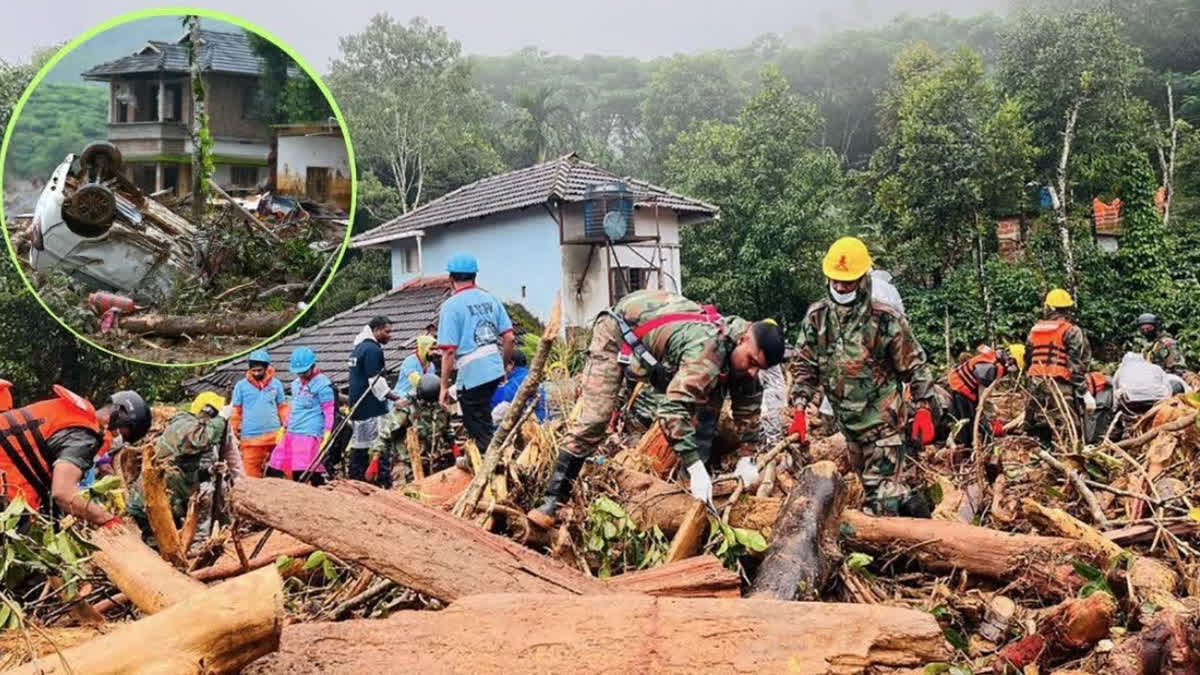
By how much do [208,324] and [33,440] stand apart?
1192mm

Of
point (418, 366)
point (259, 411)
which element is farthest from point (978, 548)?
point (259, 411)

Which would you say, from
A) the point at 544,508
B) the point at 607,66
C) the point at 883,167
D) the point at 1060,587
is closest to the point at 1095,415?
the point at 1060,587

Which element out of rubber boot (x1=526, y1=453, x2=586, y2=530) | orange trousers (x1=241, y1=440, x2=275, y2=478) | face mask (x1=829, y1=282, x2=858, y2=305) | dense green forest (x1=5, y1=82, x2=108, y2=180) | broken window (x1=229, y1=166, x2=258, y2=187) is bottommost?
orange trousers (x1=241, y1=440, x2=275, y2=478)

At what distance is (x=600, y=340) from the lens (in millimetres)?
5352

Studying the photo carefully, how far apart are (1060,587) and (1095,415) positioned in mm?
6112

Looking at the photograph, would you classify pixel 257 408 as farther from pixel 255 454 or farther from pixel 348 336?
pixel 348 336

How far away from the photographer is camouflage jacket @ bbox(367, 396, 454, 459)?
785 centimetres

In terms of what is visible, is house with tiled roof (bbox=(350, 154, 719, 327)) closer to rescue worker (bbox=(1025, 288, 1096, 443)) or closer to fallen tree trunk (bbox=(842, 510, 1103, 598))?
rescue worker (bbox=(1025, 288, 1096, 443))

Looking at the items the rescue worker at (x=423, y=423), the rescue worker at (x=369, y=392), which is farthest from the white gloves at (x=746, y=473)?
the rescue worker at (x=369, y=392)

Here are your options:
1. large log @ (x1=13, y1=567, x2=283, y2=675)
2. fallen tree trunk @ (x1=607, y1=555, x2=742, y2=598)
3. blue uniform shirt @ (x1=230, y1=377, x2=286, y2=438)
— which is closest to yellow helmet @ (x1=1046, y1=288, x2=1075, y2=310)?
fallen tree trunk @ (x1=607, y1=555, x2=742, y2=598)

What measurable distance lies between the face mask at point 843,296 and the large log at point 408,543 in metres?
2.22

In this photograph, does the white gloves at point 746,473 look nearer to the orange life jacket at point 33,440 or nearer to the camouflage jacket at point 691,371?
the camouflage jacket at point 691,371

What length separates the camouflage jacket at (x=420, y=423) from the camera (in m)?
7.85

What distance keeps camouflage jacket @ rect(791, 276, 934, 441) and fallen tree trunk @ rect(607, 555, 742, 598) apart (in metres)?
1.80
